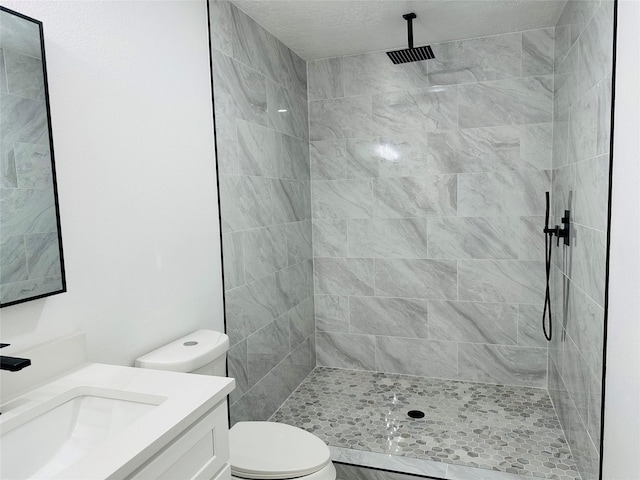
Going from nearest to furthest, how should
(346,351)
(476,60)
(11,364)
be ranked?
(11,364) → (476,60) → (346,351)

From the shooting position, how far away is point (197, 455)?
4.25 ft

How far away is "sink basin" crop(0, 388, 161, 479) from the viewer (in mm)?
1208

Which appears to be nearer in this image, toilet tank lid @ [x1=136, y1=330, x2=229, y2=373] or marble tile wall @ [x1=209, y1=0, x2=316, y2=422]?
toilet tank lid @ [x1=136, y1=330, x2=229, y2=373]

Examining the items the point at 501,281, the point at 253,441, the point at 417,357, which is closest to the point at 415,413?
the point at 417,357

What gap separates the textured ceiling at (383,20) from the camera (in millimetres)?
2623

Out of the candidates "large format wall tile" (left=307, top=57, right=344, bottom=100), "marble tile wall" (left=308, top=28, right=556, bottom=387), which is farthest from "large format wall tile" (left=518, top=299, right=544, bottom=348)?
"large format wall tile" (left=307, top=57, right=344, bottom=100)

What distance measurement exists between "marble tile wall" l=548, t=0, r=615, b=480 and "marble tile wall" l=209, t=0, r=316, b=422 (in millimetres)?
1671

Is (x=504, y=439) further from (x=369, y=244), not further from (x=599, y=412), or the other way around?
(x=369, y=244)

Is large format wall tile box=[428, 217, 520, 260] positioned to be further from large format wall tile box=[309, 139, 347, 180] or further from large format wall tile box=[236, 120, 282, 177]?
large format wall tile box=[236, 120, 282, 177]

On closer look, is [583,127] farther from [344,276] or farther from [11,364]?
[11,364]

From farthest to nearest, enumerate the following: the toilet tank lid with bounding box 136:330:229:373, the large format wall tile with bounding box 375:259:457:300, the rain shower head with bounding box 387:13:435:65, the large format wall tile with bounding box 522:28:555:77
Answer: the large format wall tile with bounding box 375:259:457:300 → the large format wall tile with bounding box 522:28:555:77 → the rain shower head with bounding box 387:13:435:65 → the toilet tank lid with bounding box 136:330:229:373

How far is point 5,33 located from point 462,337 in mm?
3072

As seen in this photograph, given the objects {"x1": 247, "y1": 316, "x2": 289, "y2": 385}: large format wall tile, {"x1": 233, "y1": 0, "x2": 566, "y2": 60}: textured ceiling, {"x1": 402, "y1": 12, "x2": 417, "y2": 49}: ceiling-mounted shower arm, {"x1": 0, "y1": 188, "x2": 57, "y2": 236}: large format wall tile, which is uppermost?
{"x1": 233, "y1": 0, "x2": 566, "y2": 60}: textured ceiling

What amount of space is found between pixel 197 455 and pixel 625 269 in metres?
1.50
